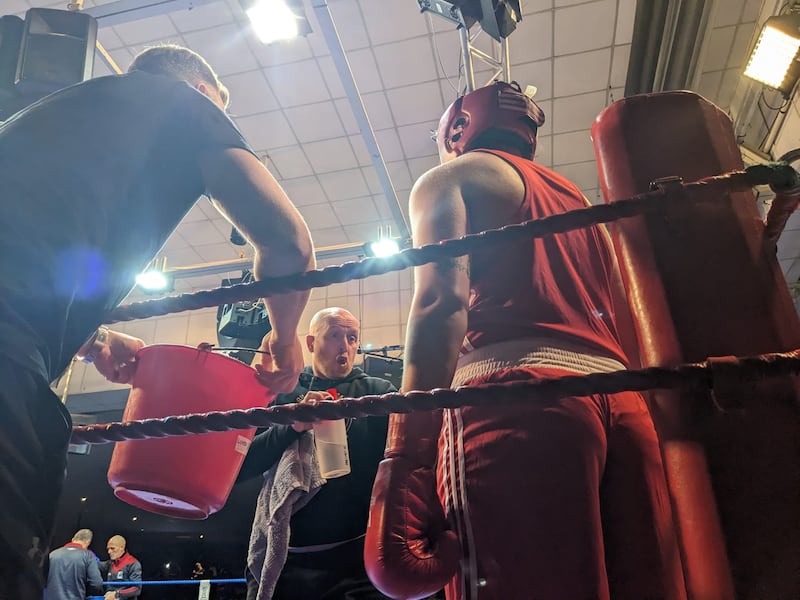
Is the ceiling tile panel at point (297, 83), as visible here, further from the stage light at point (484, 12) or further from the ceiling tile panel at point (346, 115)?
the stage light at point (484, 12)

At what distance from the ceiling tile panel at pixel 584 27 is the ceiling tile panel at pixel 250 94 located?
2.17 meters

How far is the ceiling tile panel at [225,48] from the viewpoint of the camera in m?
3.86

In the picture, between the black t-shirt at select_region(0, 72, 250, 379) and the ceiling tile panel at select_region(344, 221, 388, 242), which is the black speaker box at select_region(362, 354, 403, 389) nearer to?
the ceiling tile panel at select_region(344, 221, 388, 242)

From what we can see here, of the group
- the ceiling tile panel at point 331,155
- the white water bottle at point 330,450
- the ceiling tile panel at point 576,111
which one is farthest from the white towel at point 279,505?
the ceiling tile panel at point 576,111

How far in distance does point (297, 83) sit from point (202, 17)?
786 millimetres

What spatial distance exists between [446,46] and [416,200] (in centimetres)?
334

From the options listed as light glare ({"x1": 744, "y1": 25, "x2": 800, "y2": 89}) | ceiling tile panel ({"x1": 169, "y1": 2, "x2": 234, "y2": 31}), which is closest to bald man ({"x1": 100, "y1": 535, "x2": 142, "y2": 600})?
ceiling tile panel ({"x1": 169, "y1": 2, "x2": 234, "y2": 31})

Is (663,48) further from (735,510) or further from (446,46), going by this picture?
(735,510)

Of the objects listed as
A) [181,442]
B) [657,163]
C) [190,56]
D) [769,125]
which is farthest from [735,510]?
[769,125]

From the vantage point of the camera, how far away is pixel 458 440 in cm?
86

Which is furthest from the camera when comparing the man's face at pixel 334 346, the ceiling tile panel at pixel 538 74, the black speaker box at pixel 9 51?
the ceiling tile panel at pixel 538 74

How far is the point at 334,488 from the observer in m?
1.74

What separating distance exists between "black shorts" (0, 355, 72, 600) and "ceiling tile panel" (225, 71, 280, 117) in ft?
13.0

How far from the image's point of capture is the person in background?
0.64m
